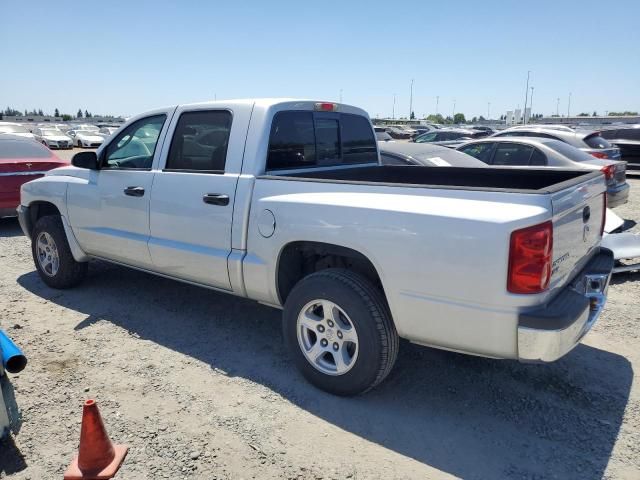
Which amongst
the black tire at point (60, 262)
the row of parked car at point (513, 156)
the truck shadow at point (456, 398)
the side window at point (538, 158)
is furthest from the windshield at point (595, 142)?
the black tire at point (60, 262)

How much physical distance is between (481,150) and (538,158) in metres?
1.00

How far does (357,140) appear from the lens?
487 cm

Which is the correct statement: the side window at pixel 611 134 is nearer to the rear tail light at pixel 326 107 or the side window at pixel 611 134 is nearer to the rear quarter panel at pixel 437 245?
the rear tail light at pixel 326 107

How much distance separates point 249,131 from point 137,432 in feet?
7.21

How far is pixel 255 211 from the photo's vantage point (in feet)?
11.7

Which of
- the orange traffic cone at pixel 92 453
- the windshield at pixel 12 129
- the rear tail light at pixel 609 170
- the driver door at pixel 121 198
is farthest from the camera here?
the windshield at pixel 12 129

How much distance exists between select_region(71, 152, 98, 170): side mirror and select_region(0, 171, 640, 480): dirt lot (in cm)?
143

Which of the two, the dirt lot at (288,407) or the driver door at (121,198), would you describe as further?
the driver door at (121,198)

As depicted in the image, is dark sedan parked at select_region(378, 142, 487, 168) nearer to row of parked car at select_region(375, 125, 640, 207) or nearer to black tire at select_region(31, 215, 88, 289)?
row of parked car at select_region(375, 125, 640, 207)

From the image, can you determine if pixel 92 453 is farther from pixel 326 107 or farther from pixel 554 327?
pixel 326 107

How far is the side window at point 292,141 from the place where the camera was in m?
3.87

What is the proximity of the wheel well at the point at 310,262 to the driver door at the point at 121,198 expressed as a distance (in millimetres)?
1459

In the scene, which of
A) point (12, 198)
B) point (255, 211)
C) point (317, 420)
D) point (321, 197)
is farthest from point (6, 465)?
point (12, 198)

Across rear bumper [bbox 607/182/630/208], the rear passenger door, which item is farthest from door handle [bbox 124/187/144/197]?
rear bumper [bbox 607/182/630/208]
